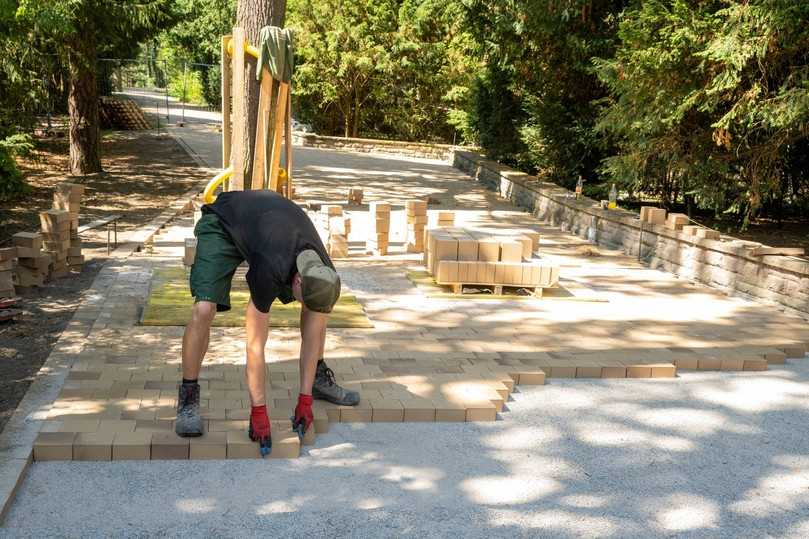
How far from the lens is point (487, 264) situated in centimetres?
823

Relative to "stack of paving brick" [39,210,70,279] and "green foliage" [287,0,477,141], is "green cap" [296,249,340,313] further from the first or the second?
"green foliage" [287,0,477,141]

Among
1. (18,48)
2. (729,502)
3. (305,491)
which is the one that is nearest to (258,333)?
(305,491)

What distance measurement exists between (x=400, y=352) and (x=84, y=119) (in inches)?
563

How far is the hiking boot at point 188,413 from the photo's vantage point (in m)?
4.09

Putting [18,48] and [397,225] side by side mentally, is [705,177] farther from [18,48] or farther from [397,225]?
[18,48]

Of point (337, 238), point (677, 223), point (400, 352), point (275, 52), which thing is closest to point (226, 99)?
point (275, 52)

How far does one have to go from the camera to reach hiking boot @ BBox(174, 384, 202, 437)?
4086mm

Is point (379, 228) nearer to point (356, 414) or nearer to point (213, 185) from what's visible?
point (213, 185)

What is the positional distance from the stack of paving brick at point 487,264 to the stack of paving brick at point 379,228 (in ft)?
5.71

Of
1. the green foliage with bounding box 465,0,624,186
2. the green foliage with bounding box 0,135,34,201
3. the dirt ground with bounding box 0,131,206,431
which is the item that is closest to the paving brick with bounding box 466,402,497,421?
the dirt ground with bounding box 0,131,206,431

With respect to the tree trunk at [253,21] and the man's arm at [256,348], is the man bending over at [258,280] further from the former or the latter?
the tree trunk at [253,21]

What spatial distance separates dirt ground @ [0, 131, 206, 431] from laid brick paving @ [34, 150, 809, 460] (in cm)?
29

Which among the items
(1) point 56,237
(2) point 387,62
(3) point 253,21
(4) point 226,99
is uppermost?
(2) point 387,62

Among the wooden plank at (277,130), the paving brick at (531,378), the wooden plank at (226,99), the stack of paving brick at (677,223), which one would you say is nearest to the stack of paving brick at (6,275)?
the wooden plank at (226,99)
